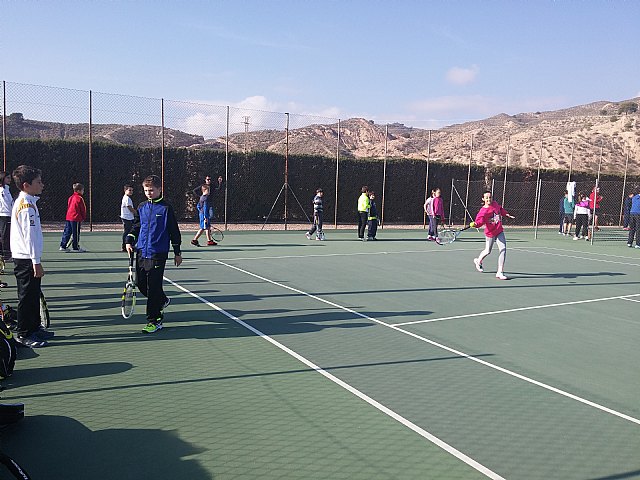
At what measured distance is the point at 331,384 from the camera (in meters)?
5.49

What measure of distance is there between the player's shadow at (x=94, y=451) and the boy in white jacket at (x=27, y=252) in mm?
2155

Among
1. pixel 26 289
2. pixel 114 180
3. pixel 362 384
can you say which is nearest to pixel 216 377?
pixel 362 384

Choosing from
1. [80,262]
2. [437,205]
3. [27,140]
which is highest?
[27,140]

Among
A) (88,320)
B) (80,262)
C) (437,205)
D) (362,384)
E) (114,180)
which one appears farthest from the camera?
(114,180)

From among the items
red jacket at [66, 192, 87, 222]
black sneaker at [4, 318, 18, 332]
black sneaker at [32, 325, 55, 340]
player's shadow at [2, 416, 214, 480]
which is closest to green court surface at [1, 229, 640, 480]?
player's shadow at [2, 416, 214, 480]

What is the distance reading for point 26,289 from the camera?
633cm

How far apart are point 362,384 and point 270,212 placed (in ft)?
69.8

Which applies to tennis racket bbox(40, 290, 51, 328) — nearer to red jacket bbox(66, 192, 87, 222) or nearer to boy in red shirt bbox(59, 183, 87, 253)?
boy in red shirt bbox(59, 183, 87, 253)

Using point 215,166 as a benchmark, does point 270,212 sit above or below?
below

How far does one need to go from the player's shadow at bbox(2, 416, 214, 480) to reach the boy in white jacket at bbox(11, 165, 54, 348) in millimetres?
2155

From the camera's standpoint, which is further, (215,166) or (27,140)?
(215,166)

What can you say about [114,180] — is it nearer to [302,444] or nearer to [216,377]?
[216,377]

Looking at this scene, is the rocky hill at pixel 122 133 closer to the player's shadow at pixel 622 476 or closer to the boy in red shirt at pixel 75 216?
the boy in red shirt at pixel 75 216

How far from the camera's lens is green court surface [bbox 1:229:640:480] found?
157 inches
